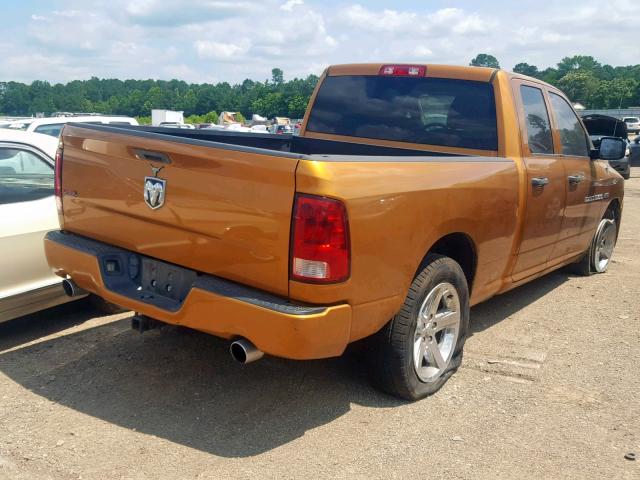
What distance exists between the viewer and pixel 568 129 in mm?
5602

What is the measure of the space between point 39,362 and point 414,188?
2706mm

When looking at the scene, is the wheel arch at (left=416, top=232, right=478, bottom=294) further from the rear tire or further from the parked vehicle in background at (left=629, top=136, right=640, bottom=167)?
the parked vehicle in background at (left=629, top=136, right=640, bottom=167)

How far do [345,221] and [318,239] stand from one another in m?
0.15

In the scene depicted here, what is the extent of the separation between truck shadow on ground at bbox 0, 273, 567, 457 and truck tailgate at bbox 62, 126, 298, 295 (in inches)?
30.1

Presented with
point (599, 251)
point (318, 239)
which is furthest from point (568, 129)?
point (318, 239)

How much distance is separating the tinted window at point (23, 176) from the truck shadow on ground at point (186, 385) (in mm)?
1032

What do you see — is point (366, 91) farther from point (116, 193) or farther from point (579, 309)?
point (579, 309)

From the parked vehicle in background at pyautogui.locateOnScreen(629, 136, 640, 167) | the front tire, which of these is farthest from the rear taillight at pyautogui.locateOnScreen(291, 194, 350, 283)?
the parked vehicle in background at pyautogui.locateOnScreen(629, 136, 640, 167)

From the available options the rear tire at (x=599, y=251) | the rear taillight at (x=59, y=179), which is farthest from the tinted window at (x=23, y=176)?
the rear tire at (x=599, y=251)

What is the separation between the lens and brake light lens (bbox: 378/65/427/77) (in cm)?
488

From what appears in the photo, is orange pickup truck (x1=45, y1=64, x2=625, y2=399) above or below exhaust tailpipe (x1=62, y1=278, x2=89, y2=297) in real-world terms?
above

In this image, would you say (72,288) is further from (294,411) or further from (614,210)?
(614,210)

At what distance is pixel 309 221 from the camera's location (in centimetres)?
285

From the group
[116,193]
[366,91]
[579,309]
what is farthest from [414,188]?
[579,309]
